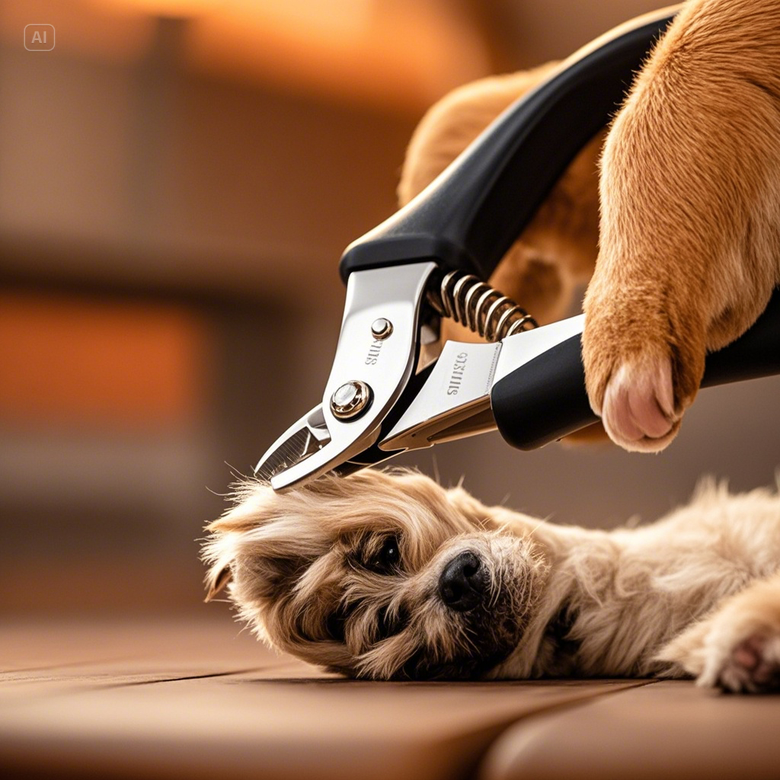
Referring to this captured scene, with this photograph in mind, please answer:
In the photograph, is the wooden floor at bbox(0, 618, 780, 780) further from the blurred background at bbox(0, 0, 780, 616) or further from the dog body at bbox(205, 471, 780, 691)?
the blurred background at bbox(0, 0, 780, 616)

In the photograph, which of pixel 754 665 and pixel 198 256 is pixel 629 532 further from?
pixel 198 256

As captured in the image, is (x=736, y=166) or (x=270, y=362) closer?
(x=736, y=166)

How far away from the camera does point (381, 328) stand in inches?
22.6

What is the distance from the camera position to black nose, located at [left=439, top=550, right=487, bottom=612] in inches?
21.6

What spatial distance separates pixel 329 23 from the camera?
189 cm

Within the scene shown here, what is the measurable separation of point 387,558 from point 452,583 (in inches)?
2.0

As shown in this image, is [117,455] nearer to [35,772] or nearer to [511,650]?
[511,650]

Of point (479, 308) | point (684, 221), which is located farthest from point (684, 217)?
point (479, 308)

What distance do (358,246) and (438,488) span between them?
0.52 feet

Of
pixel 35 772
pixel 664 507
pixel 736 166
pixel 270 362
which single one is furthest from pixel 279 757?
pixel 270 362

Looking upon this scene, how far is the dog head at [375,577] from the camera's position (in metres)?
0.55

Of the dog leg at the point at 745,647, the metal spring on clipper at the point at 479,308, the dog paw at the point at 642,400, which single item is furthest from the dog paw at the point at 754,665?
the metal spring on clipper at the point at 479,308

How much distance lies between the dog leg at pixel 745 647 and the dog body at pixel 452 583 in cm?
6

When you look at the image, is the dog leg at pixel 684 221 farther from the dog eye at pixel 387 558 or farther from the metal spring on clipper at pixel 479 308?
the dog eye at pixel 387 558
